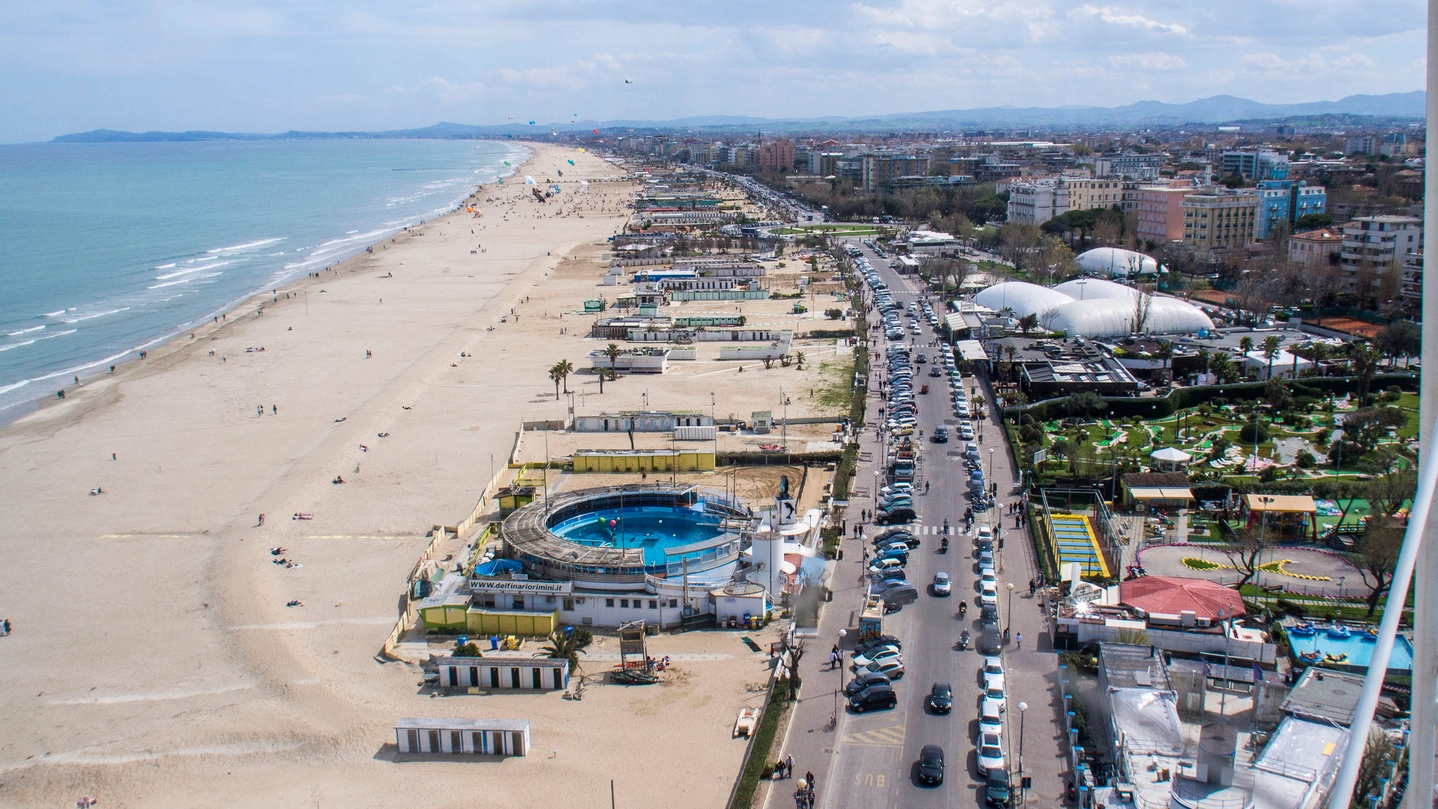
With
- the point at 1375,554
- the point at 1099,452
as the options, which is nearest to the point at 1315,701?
the point at 1375,554

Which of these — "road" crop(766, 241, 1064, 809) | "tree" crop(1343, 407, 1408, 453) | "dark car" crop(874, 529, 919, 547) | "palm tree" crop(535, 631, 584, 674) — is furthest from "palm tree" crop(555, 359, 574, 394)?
"tree" crop(1343, 407, 1408, 453)

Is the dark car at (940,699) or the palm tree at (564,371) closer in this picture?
the dark car at (940,699)

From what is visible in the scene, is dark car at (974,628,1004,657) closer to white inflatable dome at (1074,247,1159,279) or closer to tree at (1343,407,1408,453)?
tree at (1343,407,1408,453)

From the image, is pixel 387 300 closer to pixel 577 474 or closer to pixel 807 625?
pixel 577 474

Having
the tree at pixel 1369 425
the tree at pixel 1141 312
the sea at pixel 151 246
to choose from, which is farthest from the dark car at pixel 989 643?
the sea at pixel 151 246

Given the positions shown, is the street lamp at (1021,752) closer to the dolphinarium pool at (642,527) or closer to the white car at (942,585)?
the white car at (942,585)
